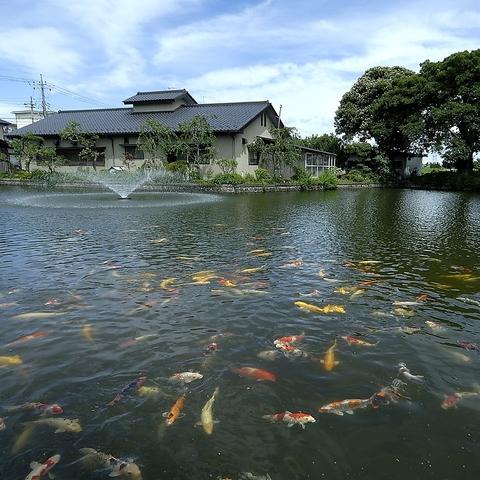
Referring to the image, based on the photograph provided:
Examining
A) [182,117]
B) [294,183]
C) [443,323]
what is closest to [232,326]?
[443,323]

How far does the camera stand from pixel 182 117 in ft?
160

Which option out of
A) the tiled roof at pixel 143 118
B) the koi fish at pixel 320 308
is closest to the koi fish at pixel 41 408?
the koi fish at pixel 320 308

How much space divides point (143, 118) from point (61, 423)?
49.2m

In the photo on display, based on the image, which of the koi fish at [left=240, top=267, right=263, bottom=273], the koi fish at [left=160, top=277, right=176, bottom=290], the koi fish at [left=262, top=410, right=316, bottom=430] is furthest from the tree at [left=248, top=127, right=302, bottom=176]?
the koi fish at [left=262, top=410, right=316, bottom=430]

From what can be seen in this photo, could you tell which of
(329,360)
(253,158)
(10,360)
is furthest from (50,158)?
(329,360)

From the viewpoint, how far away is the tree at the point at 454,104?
40812 millimetres

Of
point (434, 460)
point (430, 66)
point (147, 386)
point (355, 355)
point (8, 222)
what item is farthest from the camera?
point (430, 66)

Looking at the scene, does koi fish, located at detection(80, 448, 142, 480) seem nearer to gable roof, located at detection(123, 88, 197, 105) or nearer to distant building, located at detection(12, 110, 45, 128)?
gable roof, located at detection(123, 88, 197, 105)

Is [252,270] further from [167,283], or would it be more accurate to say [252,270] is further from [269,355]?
[269,355]

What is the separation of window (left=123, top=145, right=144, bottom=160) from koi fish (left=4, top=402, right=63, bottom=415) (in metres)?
44.7

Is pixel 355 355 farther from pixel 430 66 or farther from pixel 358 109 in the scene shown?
pixel 358 109

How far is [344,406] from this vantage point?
525cm

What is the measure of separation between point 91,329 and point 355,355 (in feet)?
14.5

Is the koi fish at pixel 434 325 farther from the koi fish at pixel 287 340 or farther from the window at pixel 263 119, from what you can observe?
the window at pixel 263 119
